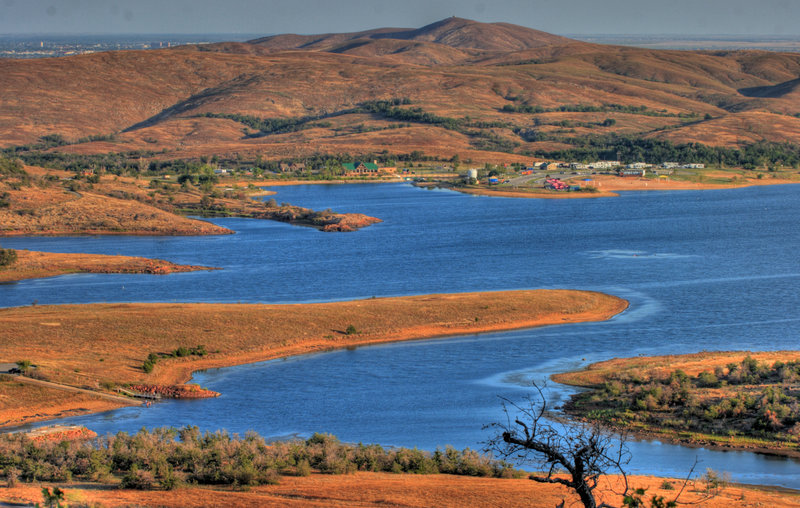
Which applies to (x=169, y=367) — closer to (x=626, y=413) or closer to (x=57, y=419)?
(x=57, y=419)

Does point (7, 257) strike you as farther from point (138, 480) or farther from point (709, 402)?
point (709, 402)

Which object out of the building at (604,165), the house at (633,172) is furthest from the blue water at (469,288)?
the building at (604,165)

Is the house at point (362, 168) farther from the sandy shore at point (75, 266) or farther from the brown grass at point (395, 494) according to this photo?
the brown grass at point (395, 494)

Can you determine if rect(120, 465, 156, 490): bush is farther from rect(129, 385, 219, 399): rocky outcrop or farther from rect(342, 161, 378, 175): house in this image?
rect(342, 161, 378, 175): house

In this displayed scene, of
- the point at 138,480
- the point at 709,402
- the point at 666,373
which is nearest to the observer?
the point at 138,480

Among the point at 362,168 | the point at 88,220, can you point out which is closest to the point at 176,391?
the point at 88,220

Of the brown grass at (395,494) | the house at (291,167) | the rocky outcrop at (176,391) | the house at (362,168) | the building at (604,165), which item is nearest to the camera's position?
the brown grass at (395,494)

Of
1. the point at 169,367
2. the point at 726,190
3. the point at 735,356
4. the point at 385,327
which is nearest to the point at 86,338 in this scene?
the point at 169,367
